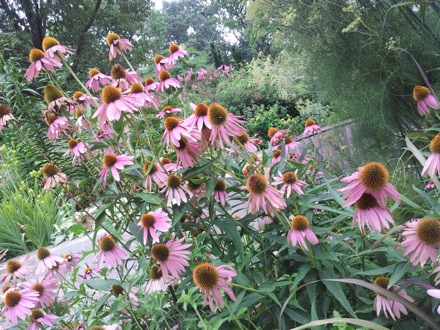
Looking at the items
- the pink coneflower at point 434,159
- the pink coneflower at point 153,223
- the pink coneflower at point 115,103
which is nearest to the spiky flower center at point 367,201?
the pink coneflower at point 434,159

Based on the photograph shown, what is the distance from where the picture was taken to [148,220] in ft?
3.10

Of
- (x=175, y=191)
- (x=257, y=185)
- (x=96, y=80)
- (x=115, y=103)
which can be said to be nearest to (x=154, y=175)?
(x=175, y=191)

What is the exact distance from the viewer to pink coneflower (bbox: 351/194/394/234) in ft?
2.32

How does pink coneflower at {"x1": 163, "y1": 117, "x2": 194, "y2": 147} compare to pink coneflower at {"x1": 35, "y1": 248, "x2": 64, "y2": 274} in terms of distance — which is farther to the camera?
pink coneflower at {"x1": 35, "y1": 248, "x2": 64, "y2": 274}

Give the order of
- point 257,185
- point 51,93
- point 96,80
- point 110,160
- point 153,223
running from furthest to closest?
point 96,80
point 51,93
point 110,160
point 153,223
point 257,185

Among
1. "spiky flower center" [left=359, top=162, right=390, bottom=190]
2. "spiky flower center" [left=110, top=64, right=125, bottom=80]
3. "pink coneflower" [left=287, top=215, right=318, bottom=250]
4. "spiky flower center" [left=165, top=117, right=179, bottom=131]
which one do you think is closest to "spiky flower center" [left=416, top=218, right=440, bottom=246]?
"spiky flower center" [left=359, top=162, right=390, bottom=190]

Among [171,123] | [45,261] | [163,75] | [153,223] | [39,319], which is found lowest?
[39,319]

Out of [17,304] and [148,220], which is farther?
[17,304]

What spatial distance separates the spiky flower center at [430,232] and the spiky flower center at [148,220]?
0.55m

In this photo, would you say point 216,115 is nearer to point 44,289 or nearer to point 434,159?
point 434,159

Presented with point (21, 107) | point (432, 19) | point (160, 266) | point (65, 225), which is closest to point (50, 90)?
point (160, 266)

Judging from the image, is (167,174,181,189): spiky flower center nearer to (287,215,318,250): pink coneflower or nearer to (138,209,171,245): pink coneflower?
(138,209,171,245): pink coneflower

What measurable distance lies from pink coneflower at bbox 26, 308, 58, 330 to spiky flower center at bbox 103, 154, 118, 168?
0.45m

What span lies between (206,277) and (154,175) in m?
0.38
